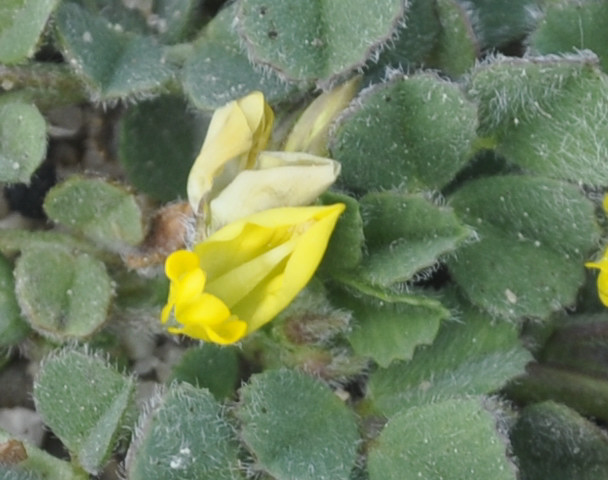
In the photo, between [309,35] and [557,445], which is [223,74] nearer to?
[309,35]

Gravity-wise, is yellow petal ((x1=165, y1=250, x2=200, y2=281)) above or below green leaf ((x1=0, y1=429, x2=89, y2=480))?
above

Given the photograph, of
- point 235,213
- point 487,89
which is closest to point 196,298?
point 235,213

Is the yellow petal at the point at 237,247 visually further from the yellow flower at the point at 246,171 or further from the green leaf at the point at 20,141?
the green leaf at the point at 20,141

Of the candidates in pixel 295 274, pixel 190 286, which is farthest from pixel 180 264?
pixel 295 274

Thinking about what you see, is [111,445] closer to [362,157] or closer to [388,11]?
[362,157]

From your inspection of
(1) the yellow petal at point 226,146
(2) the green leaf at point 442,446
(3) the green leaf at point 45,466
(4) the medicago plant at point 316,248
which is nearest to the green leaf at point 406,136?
(4) the medicago plant at point 316,248

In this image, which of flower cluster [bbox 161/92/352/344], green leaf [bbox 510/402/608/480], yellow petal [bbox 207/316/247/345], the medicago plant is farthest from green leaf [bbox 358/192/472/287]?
green leaf [bbox 510/402/608/480]

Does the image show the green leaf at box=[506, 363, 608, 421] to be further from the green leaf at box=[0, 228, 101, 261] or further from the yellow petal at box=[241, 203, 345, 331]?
the green leaf at box=[0, 228, 101, 261]
